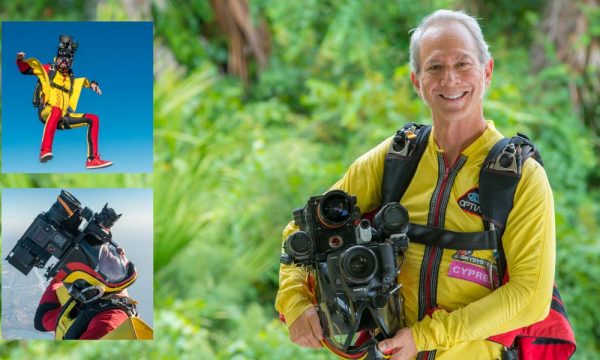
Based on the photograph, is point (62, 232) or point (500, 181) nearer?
point (500, 181)

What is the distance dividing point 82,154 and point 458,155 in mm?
992

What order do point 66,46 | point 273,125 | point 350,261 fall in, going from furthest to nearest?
point 273,125
point 66,46
point 350,261

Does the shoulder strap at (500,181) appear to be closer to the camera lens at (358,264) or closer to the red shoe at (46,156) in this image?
the camera lens at (358,264)

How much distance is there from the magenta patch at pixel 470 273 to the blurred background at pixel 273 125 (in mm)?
1770

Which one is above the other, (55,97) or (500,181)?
(55,97)

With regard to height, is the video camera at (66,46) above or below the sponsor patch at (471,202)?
above

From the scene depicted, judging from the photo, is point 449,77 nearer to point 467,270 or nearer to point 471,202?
point 471,202

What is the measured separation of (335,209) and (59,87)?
887 mm

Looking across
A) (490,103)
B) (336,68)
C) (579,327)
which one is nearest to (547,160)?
(490,103)

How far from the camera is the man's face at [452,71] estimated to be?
1.68m

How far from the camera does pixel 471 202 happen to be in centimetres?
169

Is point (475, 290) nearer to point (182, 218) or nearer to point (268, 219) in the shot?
point (182, 218)

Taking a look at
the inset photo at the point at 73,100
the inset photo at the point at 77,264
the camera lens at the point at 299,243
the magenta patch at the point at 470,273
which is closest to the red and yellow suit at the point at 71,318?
the inset photo at the point at 77,264

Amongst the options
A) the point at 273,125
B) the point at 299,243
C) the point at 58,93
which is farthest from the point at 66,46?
the point at 273,125
